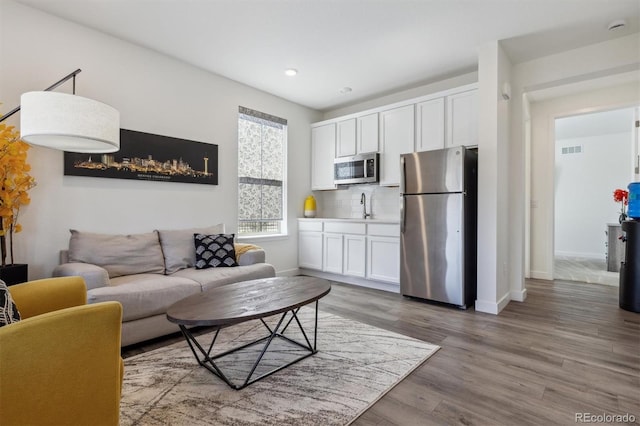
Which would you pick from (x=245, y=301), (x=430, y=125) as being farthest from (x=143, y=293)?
(x=430, y=125)

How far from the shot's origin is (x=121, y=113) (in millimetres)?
3172

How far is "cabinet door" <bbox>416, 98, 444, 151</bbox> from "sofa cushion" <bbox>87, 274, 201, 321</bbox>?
3.12 metres

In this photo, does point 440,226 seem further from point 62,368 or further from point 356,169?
point 62,368

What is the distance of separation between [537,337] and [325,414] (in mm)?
2031

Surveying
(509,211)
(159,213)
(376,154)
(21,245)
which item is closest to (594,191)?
(509,211)

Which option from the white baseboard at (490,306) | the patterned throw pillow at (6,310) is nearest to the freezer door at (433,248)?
the white baseboard at (490,306)

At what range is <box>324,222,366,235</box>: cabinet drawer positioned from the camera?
4.33 meters

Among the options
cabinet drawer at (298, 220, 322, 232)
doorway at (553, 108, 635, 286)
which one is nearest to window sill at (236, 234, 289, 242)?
cabinet drawer at (298, 220, 322, 232)

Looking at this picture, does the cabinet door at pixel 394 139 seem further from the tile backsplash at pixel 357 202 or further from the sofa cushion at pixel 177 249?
the sofa cushion at pixel 177 249

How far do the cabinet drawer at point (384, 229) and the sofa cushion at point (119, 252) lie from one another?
2.51m

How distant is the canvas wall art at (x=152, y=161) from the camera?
298cm

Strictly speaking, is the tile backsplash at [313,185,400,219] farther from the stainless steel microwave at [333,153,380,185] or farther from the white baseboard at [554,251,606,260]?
the white baseboard at [554,251,606,260]

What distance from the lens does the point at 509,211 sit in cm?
374

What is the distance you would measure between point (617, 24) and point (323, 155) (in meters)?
3.56
